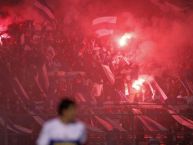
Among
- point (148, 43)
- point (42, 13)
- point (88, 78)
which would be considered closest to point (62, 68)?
point (88, 78)

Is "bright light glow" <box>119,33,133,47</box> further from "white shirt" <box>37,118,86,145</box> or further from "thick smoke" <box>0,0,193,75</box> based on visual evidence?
"white shirt" <box>37,118,86,145</box>

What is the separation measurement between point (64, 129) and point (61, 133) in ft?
0.19

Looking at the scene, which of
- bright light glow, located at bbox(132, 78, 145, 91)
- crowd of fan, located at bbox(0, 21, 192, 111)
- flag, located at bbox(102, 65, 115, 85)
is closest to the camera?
crowd of fan, located at bbox(0, 21, 192, 111)

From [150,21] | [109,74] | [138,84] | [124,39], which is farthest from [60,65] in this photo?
[150,21]

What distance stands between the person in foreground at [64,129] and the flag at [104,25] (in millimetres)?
15183

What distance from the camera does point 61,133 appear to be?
6.14m

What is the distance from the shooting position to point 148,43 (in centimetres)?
2264

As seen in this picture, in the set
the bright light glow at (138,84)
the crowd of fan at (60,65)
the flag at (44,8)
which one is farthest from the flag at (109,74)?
the flag at (44,8)

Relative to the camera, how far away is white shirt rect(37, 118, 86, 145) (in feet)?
20.0

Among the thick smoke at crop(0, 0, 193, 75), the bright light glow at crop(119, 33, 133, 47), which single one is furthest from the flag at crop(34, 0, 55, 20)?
the bright light glow at crop(119, 33, 133, 47)

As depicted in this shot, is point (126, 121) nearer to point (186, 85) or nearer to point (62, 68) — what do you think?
point (62, 68)

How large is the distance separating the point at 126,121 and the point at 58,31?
628cm

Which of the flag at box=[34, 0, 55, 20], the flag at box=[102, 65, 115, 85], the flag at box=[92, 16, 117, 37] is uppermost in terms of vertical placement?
the flag at box=[34, 0, 55, 20]

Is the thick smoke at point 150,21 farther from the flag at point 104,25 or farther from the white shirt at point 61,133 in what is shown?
the white shirt at point 61,133
